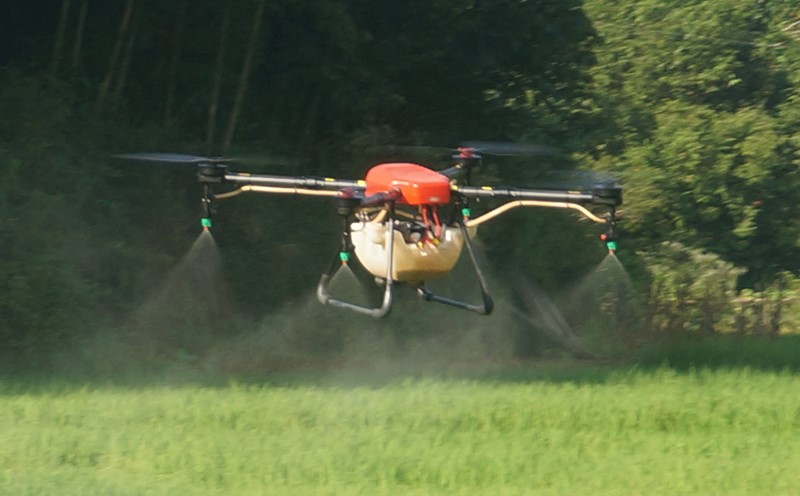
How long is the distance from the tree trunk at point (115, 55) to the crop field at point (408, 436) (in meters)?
5.00

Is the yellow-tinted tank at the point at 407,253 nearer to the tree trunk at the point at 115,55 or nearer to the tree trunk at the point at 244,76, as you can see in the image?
the tree trunk at the point at 244,76

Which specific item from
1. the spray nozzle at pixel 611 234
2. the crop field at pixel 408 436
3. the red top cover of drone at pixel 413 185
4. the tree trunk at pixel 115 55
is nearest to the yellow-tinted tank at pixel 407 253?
the red top cover of drone at pixel 413 185

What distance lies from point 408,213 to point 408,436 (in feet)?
5.79

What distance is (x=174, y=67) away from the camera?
16375mm

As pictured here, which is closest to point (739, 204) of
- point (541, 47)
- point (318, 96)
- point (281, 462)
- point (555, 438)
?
point (541, 47)

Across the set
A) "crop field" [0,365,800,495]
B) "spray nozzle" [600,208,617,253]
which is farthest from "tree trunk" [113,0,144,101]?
"spray nozzle" [600,208,617,253]

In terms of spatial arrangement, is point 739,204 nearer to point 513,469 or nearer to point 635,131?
point 635,131

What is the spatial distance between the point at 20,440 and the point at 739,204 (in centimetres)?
1657

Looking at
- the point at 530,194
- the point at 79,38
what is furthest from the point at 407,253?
the point at 79,38

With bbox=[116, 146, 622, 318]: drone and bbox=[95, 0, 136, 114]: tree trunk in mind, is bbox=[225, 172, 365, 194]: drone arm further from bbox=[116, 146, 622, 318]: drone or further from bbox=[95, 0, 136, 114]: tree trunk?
bbox=[95, 0, 136, 114]: tree trunk

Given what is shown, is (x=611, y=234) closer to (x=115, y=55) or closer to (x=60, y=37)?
(x=115, y=55)

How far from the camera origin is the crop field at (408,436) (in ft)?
27.1

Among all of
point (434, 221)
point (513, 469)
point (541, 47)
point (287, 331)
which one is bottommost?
point (287, 331)

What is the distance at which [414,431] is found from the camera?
9.87 m
